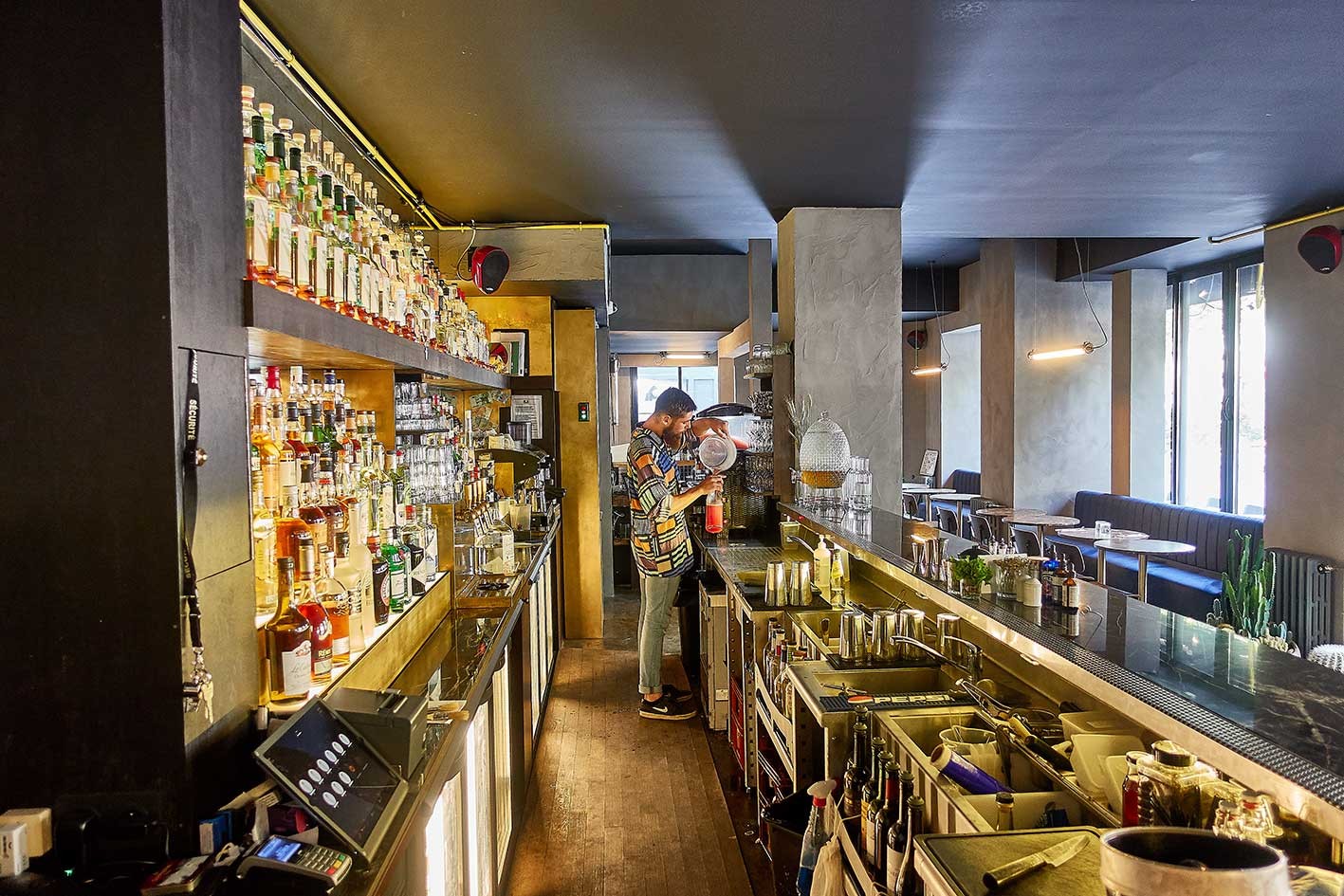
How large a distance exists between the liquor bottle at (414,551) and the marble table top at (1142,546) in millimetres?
5360

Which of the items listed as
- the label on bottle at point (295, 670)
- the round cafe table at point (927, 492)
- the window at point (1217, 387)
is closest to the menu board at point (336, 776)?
the label on bottle at point (295, 670)

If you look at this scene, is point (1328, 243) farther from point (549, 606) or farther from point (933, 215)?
point (549, 606)

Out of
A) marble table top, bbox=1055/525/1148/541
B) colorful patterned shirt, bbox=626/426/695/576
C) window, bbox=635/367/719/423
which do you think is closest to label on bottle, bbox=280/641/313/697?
colorful patterned shirt, bbox=626/426/695/576

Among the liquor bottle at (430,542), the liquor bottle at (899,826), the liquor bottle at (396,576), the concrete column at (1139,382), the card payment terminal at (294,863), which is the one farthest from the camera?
the concrete column at (1139,382)

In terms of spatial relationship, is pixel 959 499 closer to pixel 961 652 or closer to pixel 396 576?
pixel 961 652

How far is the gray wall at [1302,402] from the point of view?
5727mm

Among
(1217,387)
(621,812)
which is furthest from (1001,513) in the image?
(621,812)

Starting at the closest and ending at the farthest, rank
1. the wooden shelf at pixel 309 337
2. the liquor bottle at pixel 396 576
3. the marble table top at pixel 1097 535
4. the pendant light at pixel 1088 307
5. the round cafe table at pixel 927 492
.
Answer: the wooden shelf at pixel 309 337, the liquor bottle at pixel 396 576, the marble table top at pixel 1097 535, the pendant light at pixel 1088 307, the round cafe table at pixel 927 492

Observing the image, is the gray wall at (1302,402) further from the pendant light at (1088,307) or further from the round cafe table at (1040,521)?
the pendant light at (1088,307)

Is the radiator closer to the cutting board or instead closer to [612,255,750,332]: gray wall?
the cutting board

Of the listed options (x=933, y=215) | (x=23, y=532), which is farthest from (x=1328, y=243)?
(x=23, y=532)

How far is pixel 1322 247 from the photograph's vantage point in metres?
5.59

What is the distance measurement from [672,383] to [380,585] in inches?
557

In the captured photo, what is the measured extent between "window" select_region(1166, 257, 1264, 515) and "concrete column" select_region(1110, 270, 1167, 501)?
307 millimetres
